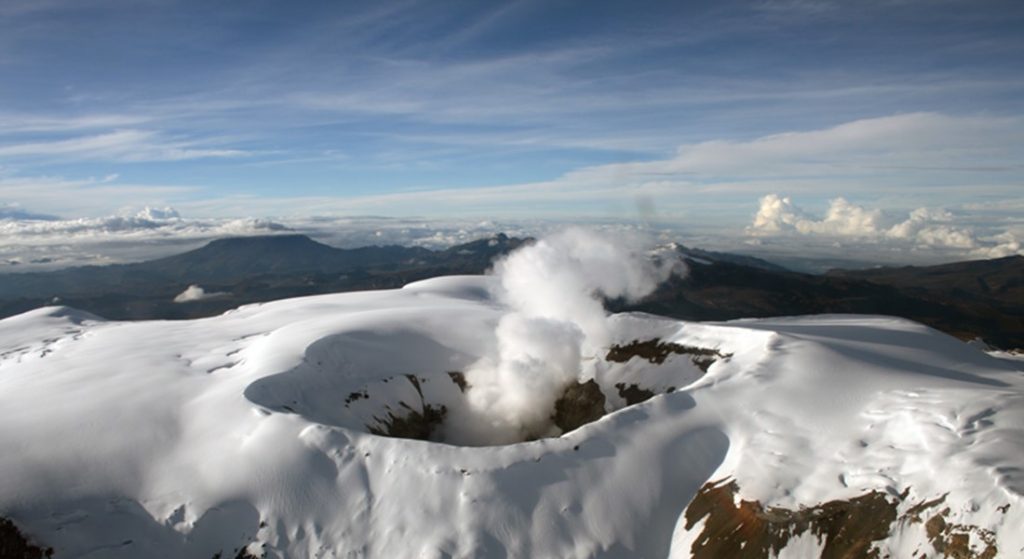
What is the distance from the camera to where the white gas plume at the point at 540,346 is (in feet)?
158

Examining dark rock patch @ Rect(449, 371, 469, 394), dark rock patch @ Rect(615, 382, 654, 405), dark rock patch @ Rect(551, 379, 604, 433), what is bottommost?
dark rock patch @ Rect(551, 379, 604, 433)

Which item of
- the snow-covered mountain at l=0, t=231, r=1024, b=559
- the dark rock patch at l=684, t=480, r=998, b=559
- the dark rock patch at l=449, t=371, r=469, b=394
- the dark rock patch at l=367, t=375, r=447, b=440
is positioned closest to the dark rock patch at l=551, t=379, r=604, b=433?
the snow-covered mountain at l=0, t=231, r=1024, b=559

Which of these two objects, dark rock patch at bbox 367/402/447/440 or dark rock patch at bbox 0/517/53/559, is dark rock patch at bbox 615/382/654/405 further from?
dark rock patch at bbox 0/517/53/559

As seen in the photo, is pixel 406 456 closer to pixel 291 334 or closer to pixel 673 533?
pixel 673 533

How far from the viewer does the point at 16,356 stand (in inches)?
2243

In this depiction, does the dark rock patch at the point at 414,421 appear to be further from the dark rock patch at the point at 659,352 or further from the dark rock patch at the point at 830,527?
the dark rock patch at the point at 830,527

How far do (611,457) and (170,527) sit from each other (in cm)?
2433

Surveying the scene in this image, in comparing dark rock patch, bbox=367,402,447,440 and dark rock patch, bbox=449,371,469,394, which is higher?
dark rock patch, bbox=449,371,469,394

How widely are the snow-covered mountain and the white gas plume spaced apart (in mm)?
434

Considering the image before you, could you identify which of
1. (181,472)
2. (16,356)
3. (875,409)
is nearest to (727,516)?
(875,409)

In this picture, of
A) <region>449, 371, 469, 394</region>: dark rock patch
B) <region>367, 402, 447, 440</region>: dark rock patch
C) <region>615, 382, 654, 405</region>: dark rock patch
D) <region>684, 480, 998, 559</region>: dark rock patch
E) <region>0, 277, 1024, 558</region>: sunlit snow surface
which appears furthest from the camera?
<region>449, 371, 469, 394</region>: dark rock patch

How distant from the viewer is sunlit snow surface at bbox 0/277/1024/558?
26781mm

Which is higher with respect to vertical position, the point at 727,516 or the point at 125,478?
the point at 125,478

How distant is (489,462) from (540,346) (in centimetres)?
2162
